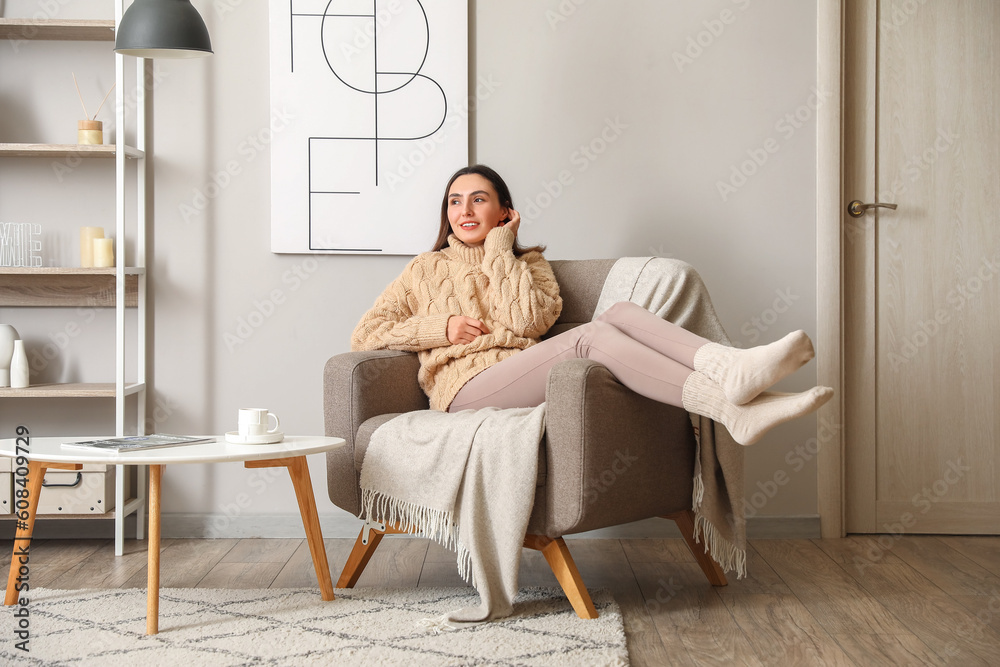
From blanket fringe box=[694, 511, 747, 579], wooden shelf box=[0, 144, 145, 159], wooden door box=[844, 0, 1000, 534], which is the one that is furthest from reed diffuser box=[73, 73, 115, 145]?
wooden door box=[844, 0, 1000, 534]

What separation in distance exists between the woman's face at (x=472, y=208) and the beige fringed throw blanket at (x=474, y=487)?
72 centimetres

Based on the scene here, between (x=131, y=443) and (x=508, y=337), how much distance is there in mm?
981

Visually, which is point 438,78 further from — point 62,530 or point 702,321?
point 62,530

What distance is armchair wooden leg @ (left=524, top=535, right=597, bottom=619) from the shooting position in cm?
189

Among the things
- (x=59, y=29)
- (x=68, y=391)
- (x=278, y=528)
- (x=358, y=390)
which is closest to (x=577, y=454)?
(x=358, y=390)

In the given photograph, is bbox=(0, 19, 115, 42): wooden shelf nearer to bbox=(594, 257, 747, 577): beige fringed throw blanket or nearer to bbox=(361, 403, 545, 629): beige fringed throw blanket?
bbox=(361, 403, 545, 629): beige fringed throw blanket

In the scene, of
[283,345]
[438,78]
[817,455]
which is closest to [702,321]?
[817,455]

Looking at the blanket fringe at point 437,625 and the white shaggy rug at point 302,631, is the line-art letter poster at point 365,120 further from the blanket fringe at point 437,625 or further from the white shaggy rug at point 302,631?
the blanket fringe at point 437,625

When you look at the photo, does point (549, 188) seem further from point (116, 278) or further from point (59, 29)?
point (59, 29)

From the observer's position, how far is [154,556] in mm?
1773

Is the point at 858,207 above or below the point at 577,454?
above

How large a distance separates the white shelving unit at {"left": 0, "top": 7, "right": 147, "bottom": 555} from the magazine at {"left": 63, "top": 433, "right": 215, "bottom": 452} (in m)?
0.68

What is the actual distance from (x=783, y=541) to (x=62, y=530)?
7.63 ft

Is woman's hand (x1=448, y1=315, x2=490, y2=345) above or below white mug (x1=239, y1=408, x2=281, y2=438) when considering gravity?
above
